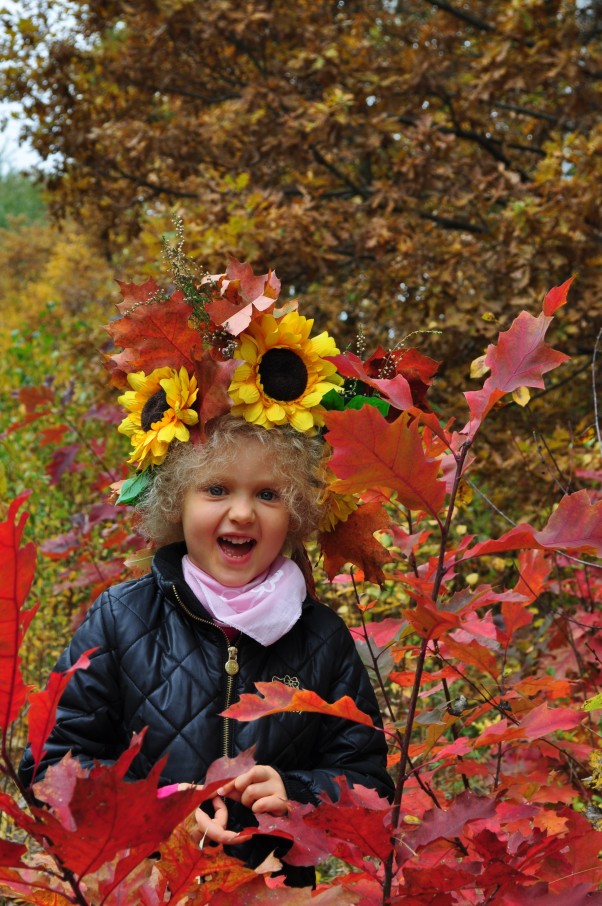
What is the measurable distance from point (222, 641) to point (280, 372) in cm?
47

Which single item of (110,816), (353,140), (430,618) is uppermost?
(353,140)

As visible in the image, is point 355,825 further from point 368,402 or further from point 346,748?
point 368,402

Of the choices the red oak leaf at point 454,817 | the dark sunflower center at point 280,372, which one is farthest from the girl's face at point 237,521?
the red oak leaf at point 454,817

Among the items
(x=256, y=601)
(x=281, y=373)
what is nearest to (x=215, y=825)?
(x=256, y=601)

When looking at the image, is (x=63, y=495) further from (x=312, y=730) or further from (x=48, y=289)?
(x=48, y=289)

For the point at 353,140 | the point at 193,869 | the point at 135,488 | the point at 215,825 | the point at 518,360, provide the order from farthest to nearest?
the point at 353,140, the point at 135,488, the point at 215,825, the point at 518,360, the point at 193,869

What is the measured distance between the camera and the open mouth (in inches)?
A: 63.7

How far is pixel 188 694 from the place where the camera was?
5.12ft

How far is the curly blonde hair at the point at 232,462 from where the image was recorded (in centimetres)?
161

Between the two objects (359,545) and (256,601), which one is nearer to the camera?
(256,601)

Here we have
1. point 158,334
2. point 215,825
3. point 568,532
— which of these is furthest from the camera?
point 158,334

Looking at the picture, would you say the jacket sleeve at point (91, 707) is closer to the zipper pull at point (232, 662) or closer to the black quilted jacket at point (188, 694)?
the black quilted jacket at point (188, 694)

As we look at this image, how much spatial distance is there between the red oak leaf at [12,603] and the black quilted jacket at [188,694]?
29.8 inches

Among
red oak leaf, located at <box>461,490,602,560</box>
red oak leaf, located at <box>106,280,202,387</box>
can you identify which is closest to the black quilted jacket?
red oak leaf, located at <box>106,280,202,387</box>
